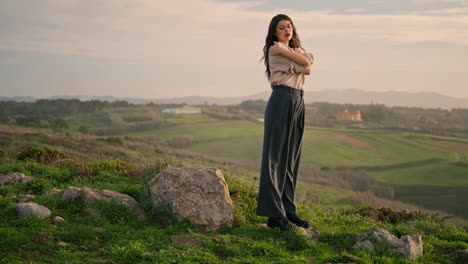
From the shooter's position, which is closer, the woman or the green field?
the woman

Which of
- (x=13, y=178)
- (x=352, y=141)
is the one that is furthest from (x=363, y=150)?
(x=13, y=178)

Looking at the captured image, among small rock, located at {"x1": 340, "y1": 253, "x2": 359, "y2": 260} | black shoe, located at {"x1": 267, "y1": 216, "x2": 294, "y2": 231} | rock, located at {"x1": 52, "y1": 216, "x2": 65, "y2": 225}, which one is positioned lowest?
rock, located at {"x1": 52, "y1": 216, "x2": 65, "y2": 225}

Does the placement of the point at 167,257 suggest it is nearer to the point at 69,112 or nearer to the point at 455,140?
the point at 455,140

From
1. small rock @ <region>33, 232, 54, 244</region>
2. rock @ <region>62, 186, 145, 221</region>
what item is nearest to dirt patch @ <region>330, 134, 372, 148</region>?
rock @ <region>62, 186, 145, 221</region>

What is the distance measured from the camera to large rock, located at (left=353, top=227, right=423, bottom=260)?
5.48 meters

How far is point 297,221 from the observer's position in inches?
259

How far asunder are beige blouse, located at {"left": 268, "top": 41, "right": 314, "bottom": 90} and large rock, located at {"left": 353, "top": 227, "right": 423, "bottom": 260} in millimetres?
2421

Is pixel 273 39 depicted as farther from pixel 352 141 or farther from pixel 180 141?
pixel 352 141

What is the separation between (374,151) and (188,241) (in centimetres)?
4419

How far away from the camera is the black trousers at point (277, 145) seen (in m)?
6.08

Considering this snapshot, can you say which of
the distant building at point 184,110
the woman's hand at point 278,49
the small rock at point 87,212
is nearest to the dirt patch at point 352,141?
the distant building at point 184,110

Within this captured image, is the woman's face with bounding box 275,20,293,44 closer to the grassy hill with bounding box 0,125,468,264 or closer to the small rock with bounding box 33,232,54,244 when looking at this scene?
the grassy hill with bounding box 0,125,468,264

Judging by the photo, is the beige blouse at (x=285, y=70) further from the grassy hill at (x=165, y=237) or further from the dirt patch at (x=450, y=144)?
the dirt patch at (x=450, y=144)

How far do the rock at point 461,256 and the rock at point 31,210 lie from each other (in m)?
5.80
